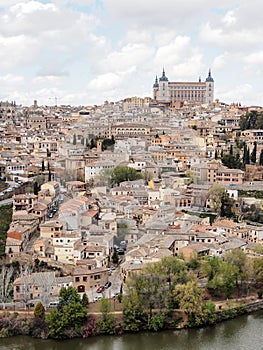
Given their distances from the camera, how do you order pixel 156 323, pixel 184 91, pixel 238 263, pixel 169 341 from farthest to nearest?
pixel 184 91
pixel 238 263
pixel 156 323
pixel 169 341

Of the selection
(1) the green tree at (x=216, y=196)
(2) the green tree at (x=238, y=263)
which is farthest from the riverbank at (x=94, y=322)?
(1) the green tree at (x=216, y=196)

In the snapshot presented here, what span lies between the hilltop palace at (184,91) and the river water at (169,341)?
38552 mm

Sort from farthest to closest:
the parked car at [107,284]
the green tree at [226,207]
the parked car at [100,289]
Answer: the green tree at [226,207] < the parked car at [107,284] < the parked car at [100,289]

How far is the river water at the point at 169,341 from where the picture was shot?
34.0 ft

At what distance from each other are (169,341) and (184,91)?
41.2 meters

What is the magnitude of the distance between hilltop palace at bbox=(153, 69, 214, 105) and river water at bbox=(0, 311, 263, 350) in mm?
38552

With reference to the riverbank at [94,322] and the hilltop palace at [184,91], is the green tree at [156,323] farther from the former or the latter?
the hilltop palace at [184,91]

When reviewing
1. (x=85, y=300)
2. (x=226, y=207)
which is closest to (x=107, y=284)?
(x=85, y=300)

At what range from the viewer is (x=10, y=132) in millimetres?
31250

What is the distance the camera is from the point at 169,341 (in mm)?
Result: 10633

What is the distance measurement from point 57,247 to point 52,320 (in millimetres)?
2835

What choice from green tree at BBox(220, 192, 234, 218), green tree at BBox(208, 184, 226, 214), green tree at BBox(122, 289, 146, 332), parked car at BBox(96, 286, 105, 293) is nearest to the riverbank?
green tree at BBox(122, 289, 146, 332)

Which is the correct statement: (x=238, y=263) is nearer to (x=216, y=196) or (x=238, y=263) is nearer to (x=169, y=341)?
(x=169, y=341)

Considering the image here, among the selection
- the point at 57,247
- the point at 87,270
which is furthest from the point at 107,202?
the point at 87,270
